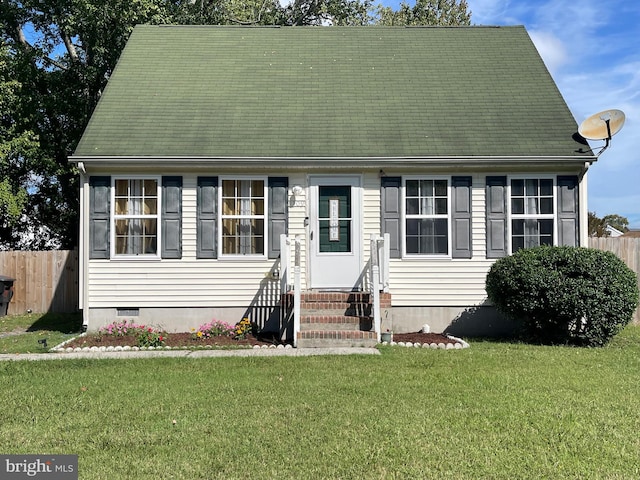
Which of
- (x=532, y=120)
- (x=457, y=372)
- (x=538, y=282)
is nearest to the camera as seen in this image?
(x=457, y=372)

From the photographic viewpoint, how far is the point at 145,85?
1147 cm

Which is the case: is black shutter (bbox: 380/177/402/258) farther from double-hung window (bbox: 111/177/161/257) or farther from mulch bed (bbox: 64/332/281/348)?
double-hung window (bbox: 111/177/161/257)

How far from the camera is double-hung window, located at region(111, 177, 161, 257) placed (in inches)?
388

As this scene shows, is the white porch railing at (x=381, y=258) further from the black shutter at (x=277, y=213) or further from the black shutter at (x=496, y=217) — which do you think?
the black shutter at (x=496, y=217)

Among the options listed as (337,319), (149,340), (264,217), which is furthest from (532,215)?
(149,340)

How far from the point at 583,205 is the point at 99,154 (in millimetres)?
8947

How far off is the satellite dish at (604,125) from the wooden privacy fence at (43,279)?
12.1 m

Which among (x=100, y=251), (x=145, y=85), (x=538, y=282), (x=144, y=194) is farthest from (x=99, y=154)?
(x=538, y=282)

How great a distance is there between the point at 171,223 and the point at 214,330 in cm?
214

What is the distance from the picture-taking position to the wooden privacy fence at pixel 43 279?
13469 mm

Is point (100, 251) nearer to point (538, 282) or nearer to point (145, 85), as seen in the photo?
point (145, 85)

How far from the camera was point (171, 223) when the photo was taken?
9820 mm

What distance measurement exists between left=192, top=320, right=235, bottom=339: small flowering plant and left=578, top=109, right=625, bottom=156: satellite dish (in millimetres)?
7424

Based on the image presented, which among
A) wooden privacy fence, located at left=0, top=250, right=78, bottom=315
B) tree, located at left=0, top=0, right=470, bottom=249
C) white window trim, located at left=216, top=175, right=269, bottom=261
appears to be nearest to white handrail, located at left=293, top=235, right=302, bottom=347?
white window trim, located at left=216, top=175, right=269, bottom=261
